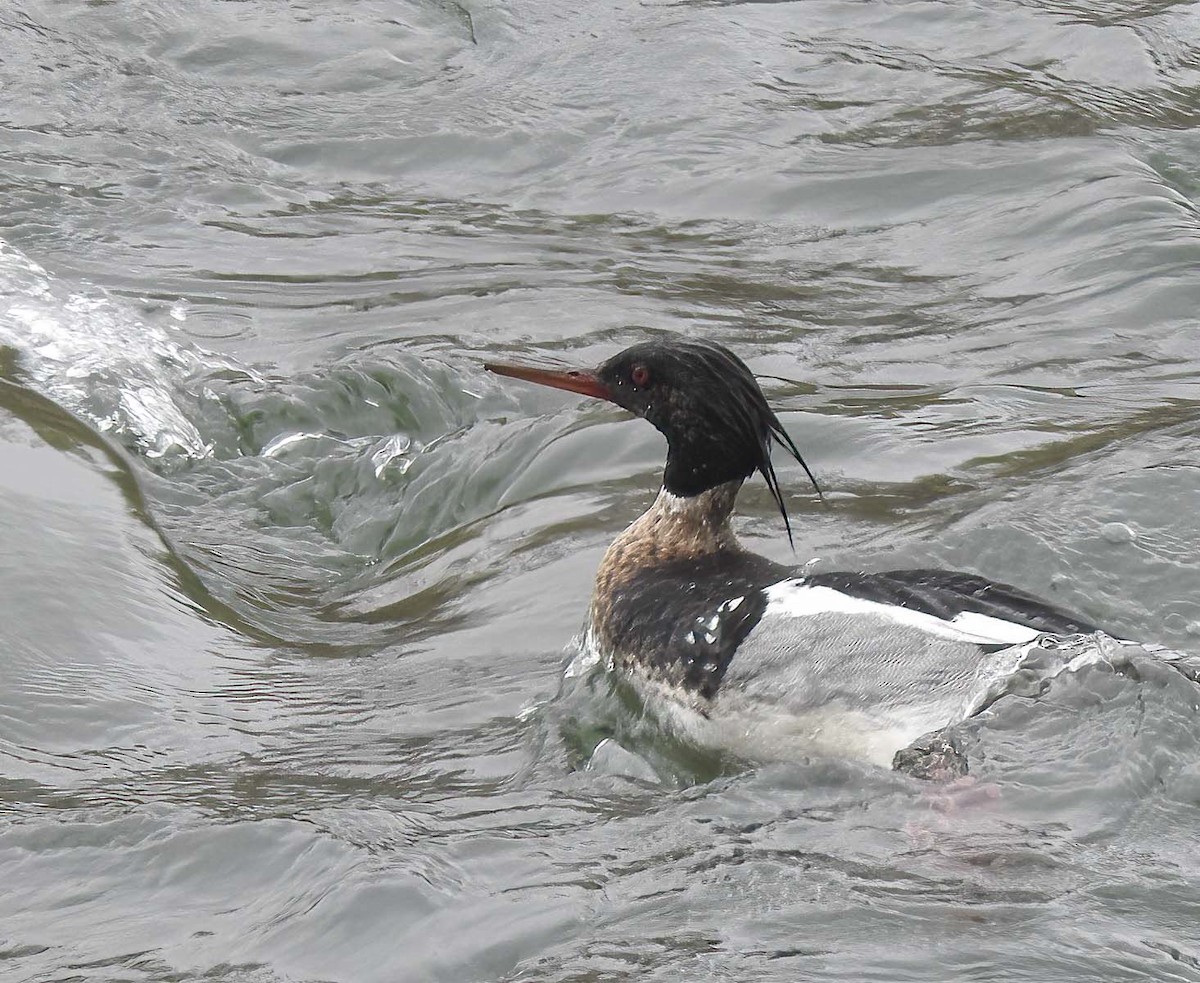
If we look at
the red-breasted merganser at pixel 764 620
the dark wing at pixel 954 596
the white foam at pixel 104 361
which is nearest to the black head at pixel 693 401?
the red-breasted merganser at pixel 764 620

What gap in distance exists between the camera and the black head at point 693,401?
5.85 metres

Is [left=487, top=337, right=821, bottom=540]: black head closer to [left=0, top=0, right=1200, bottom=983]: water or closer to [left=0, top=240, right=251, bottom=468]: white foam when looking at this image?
[left=0, top=0, right=1200, bottom=983]: water

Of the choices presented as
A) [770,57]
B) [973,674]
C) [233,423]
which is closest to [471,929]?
[973,674]

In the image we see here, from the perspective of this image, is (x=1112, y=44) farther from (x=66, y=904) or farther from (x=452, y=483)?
(x=66, y=904)

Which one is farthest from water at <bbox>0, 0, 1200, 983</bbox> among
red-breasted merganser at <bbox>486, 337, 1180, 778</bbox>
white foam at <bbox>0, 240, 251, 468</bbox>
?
red-breasted merganser at <bbox>486, 337, 1180, 778</bbox>

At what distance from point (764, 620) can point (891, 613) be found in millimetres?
411

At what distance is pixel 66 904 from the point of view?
440 centimetres

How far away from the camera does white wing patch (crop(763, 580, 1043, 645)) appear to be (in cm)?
489

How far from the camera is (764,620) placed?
5352 mm

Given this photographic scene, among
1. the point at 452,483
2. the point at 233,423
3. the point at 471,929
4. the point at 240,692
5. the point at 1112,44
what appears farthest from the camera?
Answer: the point at 1112,44

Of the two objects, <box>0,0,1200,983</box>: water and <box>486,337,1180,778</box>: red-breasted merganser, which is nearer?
<box>0,0,1200,983</box>: water

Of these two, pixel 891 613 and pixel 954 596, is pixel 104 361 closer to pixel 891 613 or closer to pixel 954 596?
pixel 891 613

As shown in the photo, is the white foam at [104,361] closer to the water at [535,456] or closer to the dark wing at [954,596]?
the water at [535,456]

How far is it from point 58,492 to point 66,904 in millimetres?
2420
